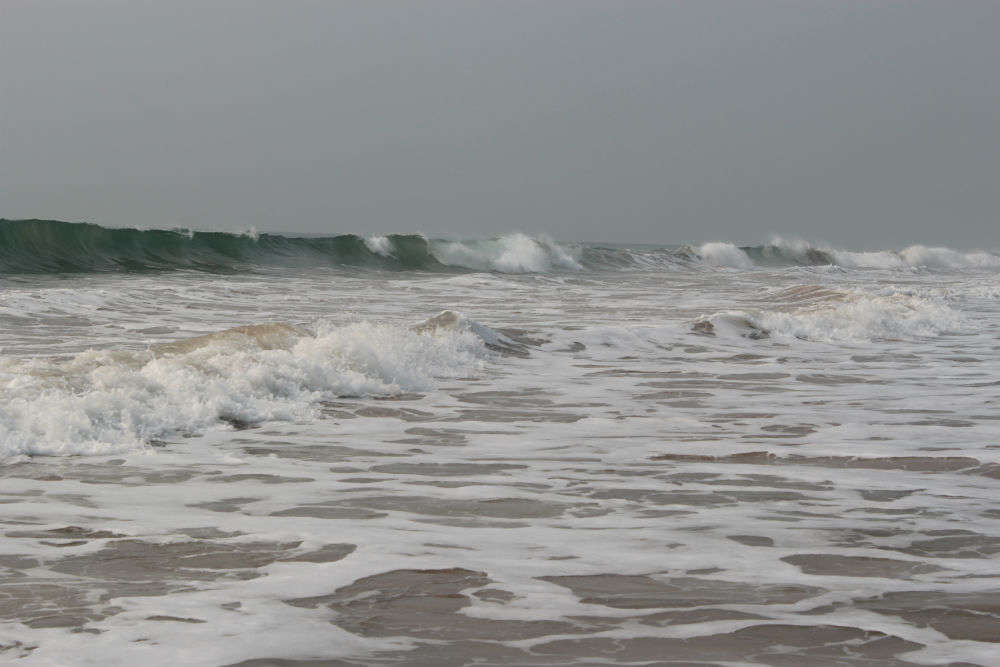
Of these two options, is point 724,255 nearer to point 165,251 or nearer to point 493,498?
point 165,251

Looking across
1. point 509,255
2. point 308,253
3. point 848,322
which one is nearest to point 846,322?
point 848,322

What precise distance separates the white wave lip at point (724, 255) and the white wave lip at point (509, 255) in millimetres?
8759

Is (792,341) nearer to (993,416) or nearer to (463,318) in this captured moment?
(463,318)

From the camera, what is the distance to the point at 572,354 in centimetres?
1216

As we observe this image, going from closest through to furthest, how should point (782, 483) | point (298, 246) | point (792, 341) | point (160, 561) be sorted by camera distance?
point (160, 561)
point (782, 483)
point (792, 341)
point (298, 246)

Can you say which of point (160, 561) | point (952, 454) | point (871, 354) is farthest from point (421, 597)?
point (871, 354)

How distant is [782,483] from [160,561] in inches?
126

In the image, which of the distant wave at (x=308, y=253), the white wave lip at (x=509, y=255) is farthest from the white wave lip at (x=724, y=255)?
the white wave lip at (x=509, y=255)

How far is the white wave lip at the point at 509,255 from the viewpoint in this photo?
40344 mm

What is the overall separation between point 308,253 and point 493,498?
101 ft

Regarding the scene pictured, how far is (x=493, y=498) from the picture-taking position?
557 centimetres

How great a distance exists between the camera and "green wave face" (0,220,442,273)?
94.6 feet

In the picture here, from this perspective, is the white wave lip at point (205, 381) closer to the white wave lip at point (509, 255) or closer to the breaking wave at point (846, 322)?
the breaking wave at point (846, 322)

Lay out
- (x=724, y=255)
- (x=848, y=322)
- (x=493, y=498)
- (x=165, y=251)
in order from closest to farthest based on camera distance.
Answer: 1. (x=493, y=498)
2. (x=848, y=322)
3. (x=165, y=251)
4. (x=724, y=255)
